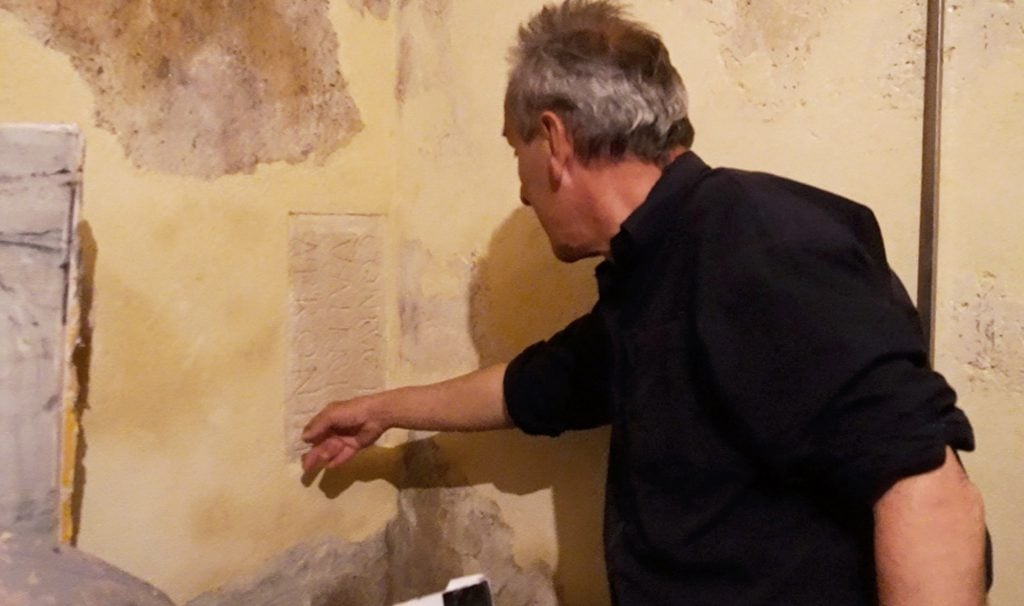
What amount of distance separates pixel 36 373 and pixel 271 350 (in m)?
0.48

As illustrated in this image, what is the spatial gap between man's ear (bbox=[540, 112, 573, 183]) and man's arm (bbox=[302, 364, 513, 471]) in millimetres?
381

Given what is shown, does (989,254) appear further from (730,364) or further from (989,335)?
(730,364)

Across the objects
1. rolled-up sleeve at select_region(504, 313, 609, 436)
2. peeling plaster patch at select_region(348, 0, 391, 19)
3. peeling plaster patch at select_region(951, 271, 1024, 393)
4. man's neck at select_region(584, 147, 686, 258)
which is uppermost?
peeling plaster patch at select_region(348, 0, 391, 19)

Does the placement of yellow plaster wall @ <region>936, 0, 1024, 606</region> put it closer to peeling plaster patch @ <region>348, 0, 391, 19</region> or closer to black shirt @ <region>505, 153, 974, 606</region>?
black shirt @ <region>505, 153, 974, 606</region>

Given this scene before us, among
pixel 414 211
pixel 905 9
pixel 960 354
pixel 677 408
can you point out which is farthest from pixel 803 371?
pixel 414 211

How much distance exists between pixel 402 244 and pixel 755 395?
877 millimetres

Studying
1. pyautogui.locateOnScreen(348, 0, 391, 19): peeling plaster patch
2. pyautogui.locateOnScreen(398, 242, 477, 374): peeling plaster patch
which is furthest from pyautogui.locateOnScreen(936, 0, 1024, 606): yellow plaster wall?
pyautogui.locateOnScreen(348, 0, 391, 19): peeling plaster patch

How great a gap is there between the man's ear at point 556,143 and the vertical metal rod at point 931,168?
42 cm

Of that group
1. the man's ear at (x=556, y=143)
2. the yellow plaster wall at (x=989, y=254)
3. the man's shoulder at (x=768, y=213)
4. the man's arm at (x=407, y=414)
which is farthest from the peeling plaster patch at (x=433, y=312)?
the yellow plaster wall at (x=989, y=254)

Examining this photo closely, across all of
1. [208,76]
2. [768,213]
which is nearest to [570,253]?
[768,213]

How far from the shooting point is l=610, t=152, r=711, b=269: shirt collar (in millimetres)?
955

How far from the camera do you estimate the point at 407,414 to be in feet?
4.49

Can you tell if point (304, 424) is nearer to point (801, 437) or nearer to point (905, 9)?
point (801, 437)

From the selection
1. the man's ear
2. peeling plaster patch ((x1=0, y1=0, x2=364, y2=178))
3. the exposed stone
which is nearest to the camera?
the exposed stone
